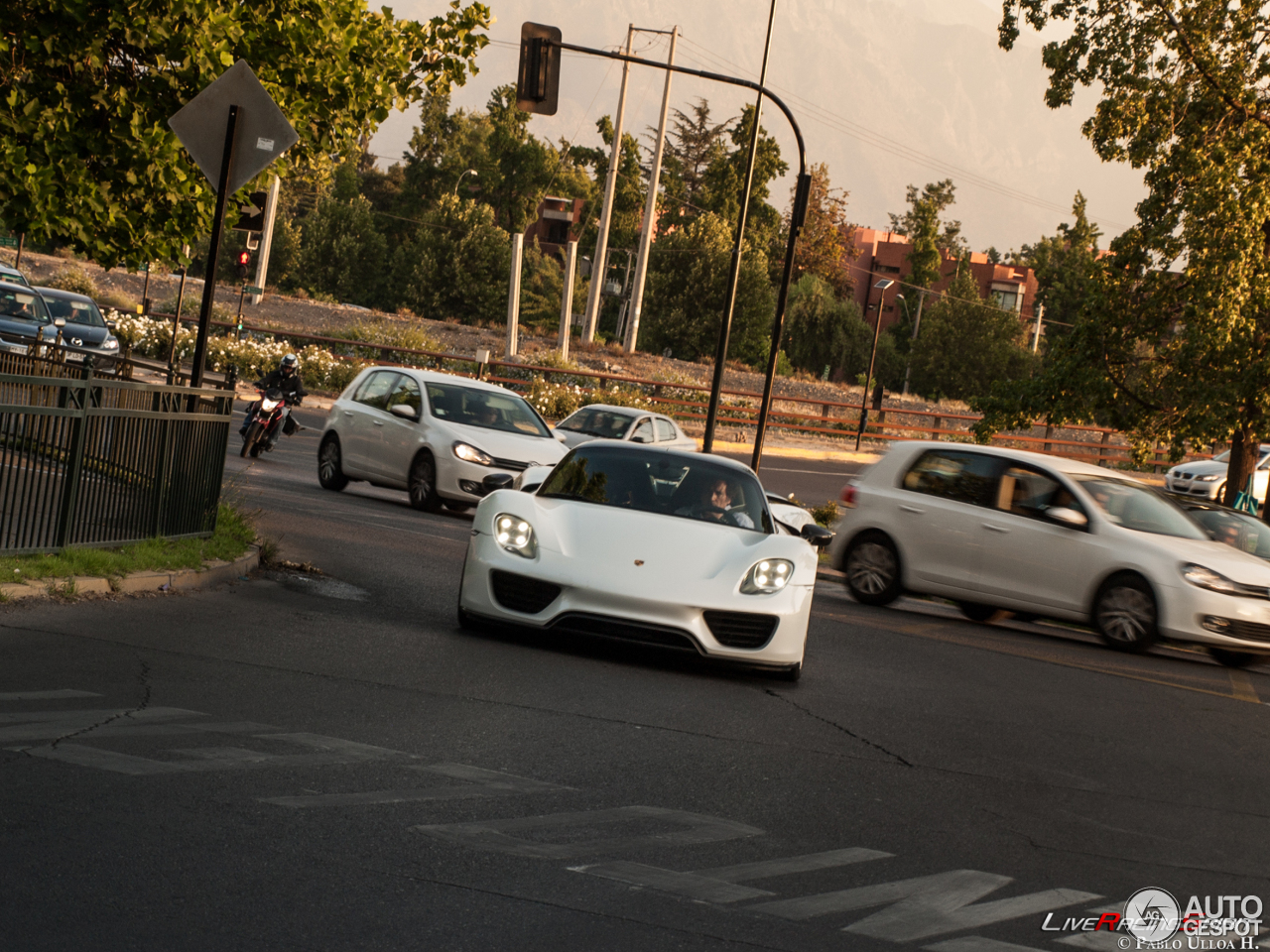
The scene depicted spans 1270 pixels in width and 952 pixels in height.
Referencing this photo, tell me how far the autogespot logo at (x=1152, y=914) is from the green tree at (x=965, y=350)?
228 feet

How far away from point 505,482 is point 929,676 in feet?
10.5

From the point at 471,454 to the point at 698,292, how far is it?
5642cm

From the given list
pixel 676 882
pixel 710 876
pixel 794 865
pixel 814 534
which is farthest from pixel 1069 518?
pixel 676 882

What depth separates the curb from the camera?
8508 mm

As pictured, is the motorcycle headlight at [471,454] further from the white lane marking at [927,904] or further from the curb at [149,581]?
the white lane marking at [927,904]

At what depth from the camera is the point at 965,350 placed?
7500 centimetres

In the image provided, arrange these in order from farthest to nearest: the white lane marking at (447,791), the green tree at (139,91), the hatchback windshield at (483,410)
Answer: the hatchback windshield at (483,410)
the green tree at (139,91)
the white lane marking at (447,791)

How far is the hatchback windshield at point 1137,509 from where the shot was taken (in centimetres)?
1346

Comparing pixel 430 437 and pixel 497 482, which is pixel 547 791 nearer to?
pixel 497 482

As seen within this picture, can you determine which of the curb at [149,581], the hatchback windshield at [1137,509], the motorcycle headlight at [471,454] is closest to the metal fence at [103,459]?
the curb at [149,581]

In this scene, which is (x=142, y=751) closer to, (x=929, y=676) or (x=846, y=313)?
(x=929, y=676)

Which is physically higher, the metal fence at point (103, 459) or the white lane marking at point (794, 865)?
the metal fence at point (103, 459)

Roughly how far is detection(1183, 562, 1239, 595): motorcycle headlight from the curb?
7.73 m

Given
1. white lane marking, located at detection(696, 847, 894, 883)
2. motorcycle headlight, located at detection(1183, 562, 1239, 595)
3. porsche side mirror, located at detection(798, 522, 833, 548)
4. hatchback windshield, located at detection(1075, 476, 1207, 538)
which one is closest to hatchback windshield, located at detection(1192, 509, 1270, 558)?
hatchback windshield, located at detection(1075, 476, 1207, 538)
